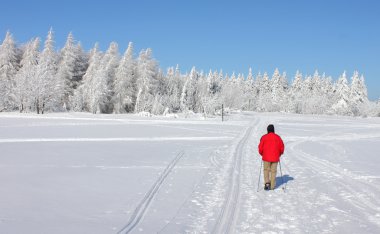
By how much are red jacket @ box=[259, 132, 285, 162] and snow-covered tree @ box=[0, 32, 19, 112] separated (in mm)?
56682

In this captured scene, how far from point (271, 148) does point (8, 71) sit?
65.7 meters

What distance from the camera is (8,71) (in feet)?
219

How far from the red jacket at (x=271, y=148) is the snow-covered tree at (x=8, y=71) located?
2232 inches

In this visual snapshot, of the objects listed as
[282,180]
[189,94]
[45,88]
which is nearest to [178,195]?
[282,180]

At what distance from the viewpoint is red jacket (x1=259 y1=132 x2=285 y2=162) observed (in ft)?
35.0

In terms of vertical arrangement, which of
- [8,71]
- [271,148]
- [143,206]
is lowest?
[143,206]

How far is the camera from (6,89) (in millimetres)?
60938

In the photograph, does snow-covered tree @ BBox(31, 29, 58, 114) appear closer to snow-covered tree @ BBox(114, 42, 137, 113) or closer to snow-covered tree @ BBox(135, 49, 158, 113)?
snow-covered tree @ BBox(114, 42, 137, 113)

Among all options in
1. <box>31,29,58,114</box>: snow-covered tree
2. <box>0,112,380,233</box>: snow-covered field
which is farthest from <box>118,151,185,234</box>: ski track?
<box>31,29,58,114</box>: snow-covered tree

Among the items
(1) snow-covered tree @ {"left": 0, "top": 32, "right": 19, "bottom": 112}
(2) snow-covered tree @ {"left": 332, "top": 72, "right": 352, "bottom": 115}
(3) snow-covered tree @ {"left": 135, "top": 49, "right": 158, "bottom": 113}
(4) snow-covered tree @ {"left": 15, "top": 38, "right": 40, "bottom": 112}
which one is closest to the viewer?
(4) snow-covered tree @ {"left": 15, "top": 38, "right": 40, "bottom": 112}

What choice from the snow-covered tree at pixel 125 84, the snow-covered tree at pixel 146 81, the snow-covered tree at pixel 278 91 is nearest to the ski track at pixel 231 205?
the snow-covered tree at pixel 146 81

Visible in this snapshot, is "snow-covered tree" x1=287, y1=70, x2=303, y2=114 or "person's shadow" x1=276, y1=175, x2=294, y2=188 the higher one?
"snow-covered tree" x1=287, y1=70, x2=303, y2=114

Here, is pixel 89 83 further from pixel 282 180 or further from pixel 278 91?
pixel 278 91

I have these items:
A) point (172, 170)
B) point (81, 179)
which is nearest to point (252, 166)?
point (172, 170)
